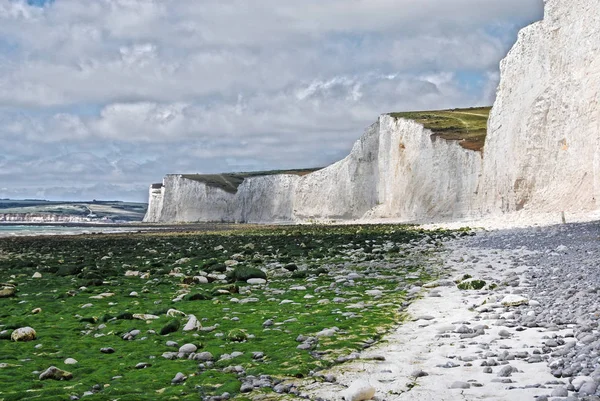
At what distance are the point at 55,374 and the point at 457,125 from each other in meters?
64.0

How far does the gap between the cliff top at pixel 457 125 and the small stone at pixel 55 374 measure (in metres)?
51.3

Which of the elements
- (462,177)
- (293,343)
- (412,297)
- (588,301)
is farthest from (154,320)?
(462,177)

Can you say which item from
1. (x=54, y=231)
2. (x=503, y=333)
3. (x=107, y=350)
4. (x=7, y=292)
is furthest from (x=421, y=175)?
(x=107, y=350)

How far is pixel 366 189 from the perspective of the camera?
7988 cm

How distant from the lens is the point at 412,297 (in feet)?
36.1

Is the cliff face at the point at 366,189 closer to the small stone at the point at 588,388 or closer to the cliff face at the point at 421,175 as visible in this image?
the cliff face at the point at 421,175

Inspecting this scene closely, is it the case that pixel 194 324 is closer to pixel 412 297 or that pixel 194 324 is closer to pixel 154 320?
pixel 154 320

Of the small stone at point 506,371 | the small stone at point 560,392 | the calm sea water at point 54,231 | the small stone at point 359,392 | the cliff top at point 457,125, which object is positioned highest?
the cliff top at point 457,125

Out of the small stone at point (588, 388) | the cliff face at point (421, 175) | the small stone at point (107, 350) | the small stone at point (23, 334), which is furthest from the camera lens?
the cliff face at point (421, 175)

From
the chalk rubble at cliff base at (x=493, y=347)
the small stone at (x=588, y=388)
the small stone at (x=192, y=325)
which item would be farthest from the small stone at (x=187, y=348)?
the small stone at (x=588, y=388)

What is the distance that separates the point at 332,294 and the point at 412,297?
1.66 metres

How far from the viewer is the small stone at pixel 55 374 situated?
250 inches

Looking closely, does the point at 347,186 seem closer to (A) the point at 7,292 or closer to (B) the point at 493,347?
(A) the point at 7,292

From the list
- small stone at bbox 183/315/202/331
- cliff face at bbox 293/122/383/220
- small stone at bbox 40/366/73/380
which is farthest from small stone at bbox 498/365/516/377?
cliff face at bbox 293/122/383/220
